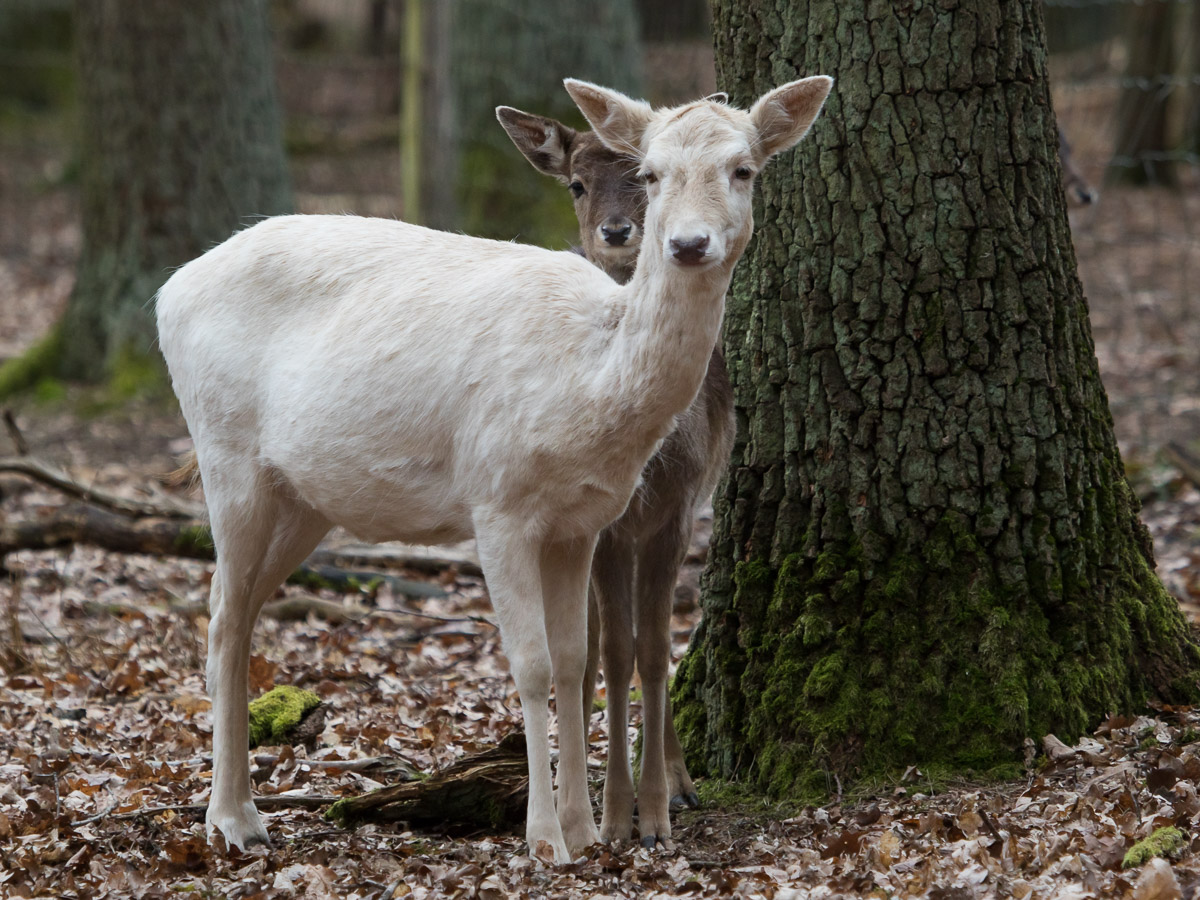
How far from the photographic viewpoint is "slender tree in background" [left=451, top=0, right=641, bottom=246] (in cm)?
A: 1330

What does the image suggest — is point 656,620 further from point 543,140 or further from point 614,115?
point 543,140

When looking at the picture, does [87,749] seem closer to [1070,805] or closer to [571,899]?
[571,899]

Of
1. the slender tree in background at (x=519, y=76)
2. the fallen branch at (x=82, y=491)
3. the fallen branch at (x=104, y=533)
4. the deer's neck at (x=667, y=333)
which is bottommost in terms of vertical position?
the fallen branch at (x=104, y=533)

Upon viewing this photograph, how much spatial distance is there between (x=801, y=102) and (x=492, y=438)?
54.1 inches

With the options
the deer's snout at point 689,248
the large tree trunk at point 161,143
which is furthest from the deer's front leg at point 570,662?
the large tree trunk at point 161,143

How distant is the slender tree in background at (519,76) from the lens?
43.6ft

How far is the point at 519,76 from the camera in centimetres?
1333

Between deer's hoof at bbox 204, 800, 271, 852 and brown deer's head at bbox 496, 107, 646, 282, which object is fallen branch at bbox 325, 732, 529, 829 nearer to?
deer's hoof at bbox 204, 800, 271, 852

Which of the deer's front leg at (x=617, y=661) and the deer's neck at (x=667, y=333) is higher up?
the deer's neck at (x=667, y=333)

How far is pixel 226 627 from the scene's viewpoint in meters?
4.74

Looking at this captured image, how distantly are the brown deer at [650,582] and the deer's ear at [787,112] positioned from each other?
18.9 inches

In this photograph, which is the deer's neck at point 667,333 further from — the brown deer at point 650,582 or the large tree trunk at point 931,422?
the large tree trunk at point 931,422

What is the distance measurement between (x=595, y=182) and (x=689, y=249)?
1.61 meters

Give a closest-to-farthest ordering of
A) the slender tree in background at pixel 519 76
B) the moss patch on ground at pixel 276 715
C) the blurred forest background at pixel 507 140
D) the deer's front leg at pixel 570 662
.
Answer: the deer's front leg at pixel 570 662, the moss patch on ground at pixel 276 715, the blurred forest background at pixel 507 140, the slender tree in background at pixel 519 76
